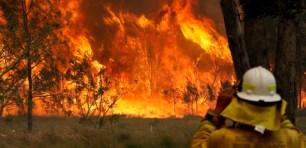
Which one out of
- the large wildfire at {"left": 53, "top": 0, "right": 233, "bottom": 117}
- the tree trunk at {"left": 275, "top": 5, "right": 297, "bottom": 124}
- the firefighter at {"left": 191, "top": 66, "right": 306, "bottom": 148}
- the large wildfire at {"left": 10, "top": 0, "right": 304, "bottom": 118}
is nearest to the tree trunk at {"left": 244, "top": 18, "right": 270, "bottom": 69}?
the tree trunk at {"left": 275, "top": 5, "right": 297, "bottom": 124}

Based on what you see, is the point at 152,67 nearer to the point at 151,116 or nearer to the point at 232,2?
the point at 151,116

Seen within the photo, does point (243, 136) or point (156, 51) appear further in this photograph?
point (156, 51)

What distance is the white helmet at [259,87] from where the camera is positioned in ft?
8.89

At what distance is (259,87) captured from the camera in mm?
2756

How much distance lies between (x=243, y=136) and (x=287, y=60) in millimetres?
3674

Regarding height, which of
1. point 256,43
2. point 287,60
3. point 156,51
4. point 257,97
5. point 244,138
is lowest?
point 244,138

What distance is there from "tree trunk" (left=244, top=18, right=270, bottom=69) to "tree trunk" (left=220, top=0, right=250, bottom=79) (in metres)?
0.33

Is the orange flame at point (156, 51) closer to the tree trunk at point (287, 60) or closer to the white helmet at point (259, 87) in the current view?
the tree trunk at point (287, 60)

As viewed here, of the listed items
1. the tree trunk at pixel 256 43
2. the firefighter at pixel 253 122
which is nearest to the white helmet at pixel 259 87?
the firefighter at pixel 253 122

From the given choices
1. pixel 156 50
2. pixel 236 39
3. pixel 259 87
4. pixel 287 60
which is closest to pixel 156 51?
pixel 156 50

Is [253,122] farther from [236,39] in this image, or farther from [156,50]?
[156,50]

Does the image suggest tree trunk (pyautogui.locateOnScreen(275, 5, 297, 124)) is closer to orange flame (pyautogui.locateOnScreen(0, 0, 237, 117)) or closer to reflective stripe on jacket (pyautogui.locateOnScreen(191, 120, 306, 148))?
reflective stripe on jacket (pyautogui.locateOnScreen(191, 120, 306, 148))

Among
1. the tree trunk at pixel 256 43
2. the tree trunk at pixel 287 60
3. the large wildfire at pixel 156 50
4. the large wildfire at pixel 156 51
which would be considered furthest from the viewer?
the large wildfire at pixel 156 50

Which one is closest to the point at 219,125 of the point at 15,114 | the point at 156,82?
the point at 15,114
